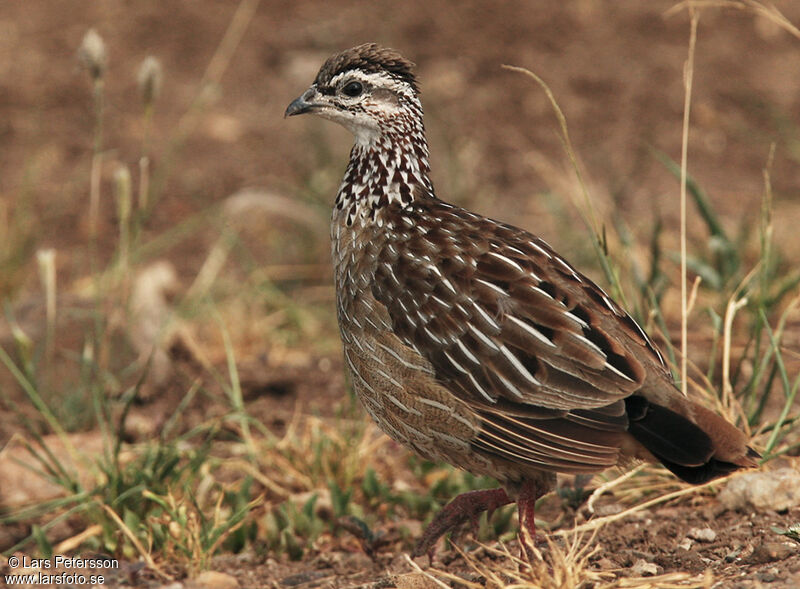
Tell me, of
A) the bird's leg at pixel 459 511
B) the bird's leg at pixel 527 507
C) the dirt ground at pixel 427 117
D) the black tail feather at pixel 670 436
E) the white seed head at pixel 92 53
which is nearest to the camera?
the black tail feather at pixel 670 436

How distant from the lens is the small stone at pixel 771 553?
3852 mm

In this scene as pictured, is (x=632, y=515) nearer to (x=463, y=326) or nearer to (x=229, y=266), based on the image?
(x=463, y=326)

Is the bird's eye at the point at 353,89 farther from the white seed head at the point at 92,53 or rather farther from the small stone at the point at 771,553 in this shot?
the small stone at the point at 771,553

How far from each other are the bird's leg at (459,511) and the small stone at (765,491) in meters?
0.90

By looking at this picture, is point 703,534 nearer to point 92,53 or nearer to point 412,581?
point 412,581

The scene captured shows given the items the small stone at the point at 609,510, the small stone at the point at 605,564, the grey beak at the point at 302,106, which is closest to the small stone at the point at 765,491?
the small stone at the point at 609,510

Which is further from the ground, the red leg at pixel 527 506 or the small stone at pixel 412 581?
the red leg at pixel 527 506

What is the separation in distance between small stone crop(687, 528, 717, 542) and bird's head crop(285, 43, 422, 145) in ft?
6.64

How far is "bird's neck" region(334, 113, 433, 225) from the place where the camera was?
4711mm

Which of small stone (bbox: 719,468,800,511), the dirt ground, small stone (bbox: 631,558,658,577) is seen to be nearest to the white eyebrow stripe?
small stone (bbox: 631,558,658,577)

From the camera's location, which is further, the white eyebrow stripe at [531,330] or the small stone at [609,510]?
Result: the small stone at [609,510]

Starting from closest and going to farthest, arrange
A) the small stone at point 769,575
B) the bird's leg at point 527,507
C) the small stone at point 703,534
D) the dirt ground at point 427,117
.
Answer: the small stone at point 769,575 < the bird's leg at point 527,507 < the small stone at point 703,534 < the dirt ground at point 427,117

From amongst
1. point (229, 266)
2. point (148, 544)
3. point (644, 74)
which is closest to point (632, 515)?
point (148, 544)

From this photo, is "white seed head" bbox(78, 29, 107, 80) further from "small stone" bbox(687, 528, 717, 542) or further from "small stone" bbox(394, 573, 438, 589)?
"small stone" bbox(687, 528, 717, 542)
